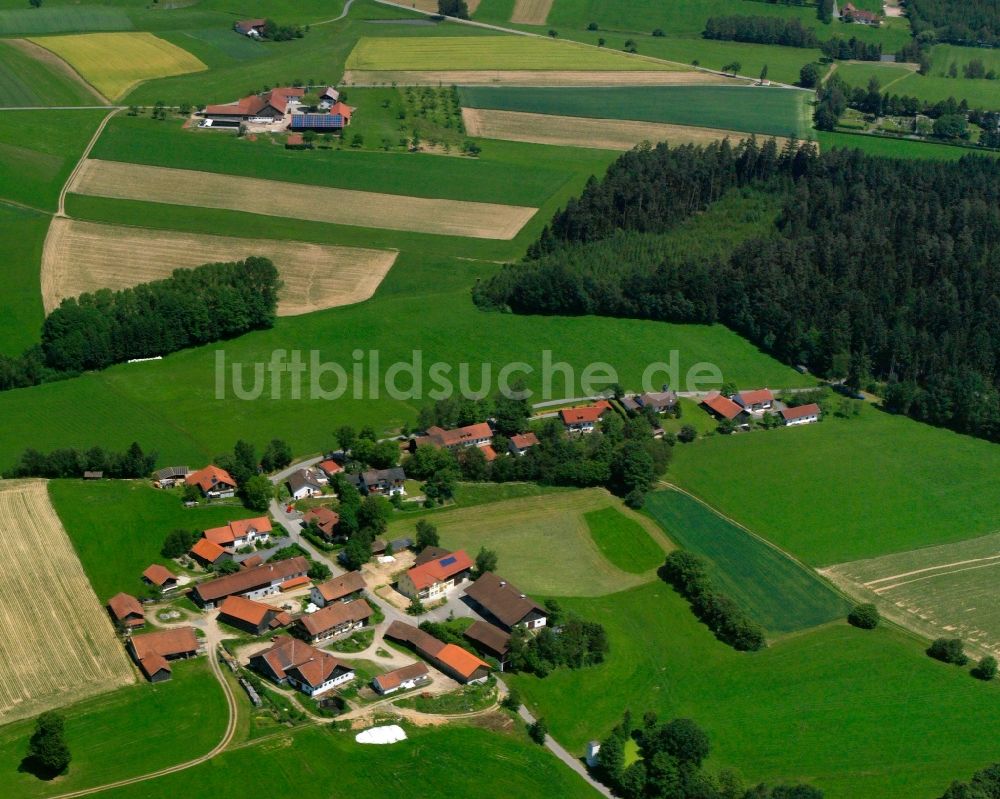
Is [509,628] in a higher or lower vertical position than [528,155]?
lower

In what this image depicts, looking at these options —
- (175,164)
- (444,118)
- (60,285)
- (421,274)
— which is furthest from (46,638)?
(444,118)

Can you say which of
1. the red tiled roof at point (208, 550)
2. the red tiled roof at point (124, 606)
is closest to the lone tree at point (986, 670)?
the red tiled roof at point (208, 550)

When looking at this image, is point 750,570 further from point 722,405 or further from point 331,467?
point 331,467

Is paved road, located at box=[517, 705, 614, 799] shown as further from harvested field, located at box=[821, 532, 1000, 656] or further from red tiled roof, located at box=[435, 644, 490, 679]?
harvested field, located at box=[821, 532, 1000, 656]

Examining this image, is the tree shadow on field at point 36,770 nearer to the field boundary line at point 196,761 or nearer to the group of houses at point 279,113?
the field boundary line at point 196,761

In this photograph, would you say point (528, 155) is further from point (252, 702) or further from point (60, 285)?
point (252, 702)

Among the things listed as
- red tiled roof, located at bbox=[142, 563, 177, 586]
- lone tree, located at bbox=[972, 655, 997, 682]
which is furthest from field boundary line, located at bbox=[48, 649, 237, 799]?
lone tree, located at bbox=[972, 655, 997, 682]

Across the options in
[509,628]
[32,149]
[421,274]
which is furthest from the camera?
[32,149]
